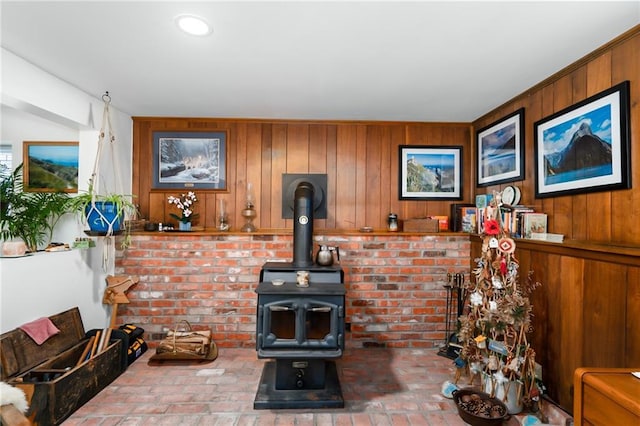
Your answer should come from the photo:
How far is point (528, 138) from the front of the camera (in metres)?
2.60

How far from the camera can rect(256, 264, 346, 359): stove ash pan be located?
2227 mm

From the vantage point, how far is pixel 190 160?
134 inches

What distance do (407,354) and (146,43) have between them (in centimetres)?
321

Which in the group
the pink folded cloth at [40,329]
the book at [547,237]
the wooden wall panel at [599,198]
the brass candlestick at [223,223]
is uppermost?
the wooden wall panel at [599,198]

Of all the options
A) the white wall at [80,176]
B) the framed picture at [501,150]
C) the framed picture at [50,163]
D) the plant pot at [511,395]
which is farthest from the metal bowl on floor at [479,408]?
the framed picture at [50,163]

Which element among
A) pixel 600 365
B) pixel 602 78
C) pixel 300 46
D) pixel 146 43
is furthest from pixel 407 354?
pixel 146 43

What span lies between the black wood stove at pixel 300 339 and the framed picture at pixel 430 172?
5.17 feet

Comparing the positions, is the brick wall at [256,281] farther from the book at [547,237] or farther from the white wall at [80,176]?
the book at [547,237]

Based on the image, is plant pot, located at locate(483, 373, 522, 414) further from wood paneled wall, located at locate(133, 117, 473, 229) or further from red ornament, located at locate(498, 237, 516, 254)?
wood paneled wall, located at locate(133, 117, 473, 229)

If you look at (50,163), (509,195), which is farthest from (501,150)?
(50,163)

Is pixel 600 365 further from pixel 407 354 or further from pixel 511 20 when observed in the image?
pixel 511 20

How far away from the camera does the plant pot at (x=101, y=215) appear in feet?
8.05

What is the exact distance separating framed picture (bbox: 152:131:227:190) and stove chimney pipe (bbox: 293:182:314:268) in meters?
1.07

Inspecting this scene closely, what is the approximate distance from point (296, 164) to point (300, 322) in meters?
1.74
